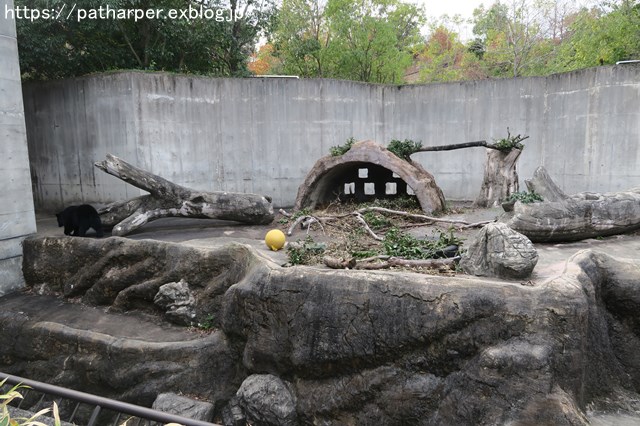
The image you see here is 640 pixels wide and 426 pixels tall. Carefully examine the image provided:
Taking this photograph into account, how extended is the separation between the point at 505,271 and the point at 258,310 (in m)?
2.63

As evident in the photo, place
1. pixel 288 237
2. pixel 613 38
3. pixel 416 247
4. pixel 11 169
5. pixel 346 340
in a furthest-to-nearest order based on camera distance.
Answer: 1. pixel 613 38
2. pixel 288 237
3. pixel 11 169
4. pixel 416 247
5. pixel 346 340

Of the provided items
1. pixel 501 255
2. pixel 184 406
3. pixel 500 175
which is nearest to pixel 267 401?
pixel 184 406

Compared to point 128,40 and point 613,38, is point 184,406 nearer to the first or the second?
point 128,40

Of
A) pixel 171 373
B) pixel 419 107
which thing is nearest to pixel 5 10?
pixel 171 373

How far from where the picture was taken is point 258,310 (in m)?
5.27

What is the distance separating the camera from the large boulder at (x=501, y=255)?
4547 millimetres

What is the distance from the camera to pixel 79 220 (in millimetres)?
7586

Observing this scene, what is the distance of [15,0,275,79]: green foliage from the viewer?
32.3 ft

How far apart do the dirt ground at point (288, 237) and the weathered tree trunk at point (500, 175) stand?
0.45m

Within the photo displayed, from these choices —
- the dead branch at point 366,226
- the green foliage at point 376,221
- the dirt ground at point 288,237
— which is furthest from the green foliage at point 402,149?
the dead branch at point 366,226

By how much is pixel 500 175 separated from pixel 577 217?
3147 millimetres

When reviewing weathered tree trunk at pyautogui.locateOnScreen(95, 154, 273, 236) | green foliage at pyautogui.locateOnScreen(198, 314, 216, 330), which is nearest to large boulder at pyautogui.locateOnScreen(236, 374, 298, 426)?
green foliage at pyautogui.locateOnScreen(198, 314, 216, 330)

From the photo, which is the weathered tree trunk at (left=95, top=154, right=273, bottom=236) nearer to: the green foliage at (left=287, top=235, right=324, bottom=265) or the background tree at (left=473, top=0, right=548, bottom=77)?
the green foliage at (left=287, top=235, right=324, bottom=265)

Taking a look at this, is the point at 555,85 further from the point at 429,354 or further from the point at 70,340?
the point at 70,340
